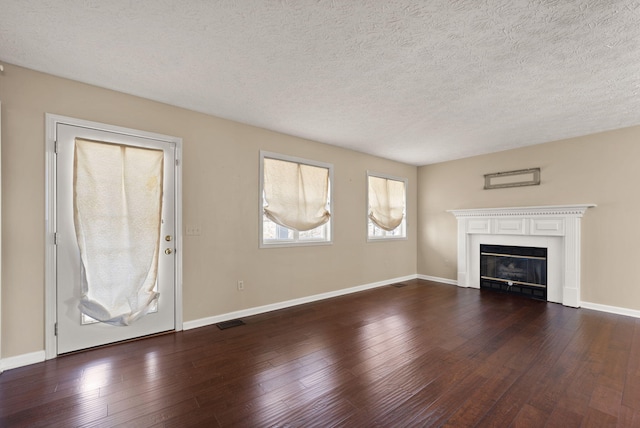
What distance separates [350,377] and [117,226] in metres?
2.74

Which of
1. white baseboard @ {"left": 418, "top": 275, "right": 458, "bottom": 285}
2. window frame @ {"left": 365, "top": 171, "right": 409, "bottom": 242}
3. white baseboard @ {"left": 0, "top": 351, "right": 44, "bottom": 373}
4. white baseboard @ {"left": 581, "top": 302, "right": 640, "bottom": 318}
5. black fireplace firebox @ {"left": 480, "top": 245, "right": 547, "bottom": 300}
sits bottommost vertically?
white baseboard @ {"left": 418, "top": 275, "right": 458, "bottom": 285}

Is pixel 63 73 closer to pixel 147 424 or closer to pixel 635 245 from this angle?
pixel 147 424

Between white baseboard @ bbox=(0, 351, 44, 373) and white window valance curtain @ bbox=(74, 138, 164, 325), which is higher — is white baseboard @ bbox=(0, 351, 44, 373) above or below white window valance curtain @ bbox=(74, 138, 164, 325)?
below

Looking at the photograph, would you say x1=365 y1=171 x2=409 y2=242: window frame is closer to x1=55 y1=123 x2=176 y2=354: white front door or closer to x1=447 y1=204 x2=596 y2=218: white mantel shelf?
x1=447 y1=204 x2=596 y2=218: white mantel shelf

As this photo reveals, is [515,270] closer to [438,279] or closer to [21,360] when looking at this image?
[438,279]

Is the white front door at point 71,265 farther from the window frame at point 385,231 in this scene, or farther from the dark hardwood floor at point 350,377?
the window frame at point 385,231

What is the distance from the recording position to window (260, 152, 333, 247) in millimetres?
4066

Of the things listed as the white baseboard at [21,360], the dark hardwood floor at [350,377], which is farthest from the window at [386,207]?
the white baseboard at [21,360]

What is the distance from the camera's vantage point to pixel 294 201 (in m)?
4.33

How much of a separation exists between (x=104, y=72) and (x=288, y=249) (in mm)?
2935

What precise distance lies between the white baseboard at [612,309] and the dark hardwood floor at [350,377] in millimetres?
406

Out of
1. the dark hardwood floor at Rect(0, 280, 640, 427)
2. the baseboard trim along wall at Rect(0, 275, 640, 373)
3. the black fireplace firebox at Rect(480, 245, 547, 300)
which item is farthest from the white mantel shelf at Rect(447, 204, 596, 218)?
the dark hardwood floor at Rect(0, 280, 640, 427)

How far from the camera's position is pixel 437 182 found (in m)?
6.11

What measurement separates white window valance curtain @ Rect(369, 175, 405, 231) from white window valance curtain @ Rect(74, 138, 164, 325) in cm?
376
